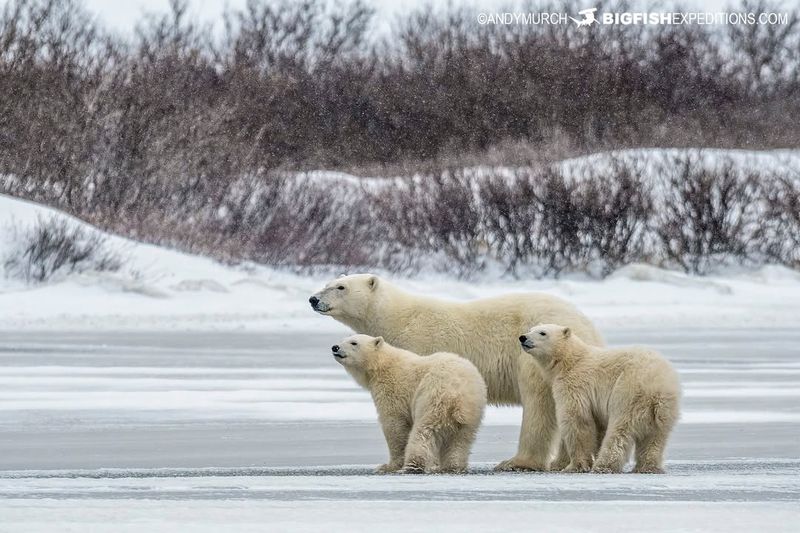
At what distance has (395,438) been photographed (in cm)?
660

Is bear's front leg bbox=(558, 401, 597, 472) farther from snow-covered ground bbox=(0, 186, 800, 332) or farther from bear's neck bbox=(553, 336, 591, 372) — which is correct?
snow-covered ground bbox=(0, 186, 800, 332)

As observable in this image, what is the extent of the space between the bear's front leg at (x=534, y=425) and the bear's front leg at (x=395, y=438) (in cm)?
47

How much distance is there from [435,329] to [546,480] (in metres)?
1.29

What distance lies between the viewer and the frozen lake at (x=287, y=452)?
197 inches

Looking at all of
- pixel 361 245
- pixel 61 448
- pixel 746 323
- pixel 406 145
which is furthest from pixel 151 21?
pixel 61 448

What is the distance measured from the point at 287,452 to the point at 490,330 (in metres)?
1.25

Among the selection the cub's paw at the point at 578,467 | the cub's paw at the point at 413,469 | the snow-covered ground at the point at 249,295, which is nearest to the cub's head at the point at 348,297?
the cub's paw at the point at 413,469

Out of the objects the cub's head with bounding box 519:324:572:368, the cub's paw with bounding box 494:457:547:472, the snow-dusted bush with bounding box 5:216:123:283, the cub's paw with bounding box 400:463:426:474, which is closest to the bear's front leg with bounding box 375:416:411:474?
the cub's paw with bounding box 400:463:426:474

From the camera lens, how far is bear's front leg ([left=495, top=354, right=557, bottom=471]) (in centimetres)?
669

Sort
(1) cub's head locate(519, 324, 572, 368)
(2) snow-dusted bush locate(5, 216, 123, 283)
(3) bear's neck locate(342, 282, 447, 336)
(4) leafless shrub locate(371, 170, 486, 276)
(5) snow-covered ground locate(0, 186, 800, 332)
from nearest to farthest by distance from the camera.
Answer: (1) cub's head locate(519, 324, 572, 368) < (3) bear's neck locate(342, 282, 447, 336) < (5) snow-covered ground locate(0, 186, 800, 332) < (2) snow-dusted bush locate(5, 216, 123, 283) < (4) leafless shrub locate(371, 170, 486, 276)

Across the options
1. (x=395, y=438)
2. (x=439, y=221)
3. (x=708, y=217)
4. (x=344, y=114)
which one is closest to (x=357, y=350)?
(x=395, y=438)

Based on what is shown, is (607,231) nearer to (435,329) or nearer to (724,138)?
(724,138)

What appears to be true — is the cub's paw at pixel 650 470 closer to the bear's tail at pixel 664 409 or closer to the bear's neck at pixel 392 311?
the bear's tail at pixel 664 409

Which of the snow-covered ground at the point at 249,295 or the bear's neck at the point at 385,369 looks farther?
the snow-covered ground at the point at 249,295
